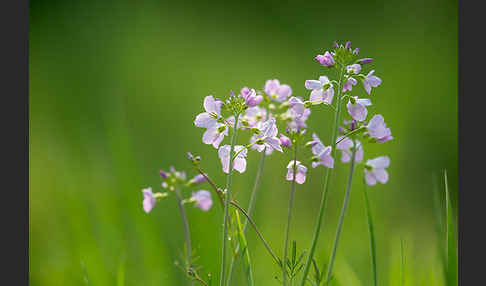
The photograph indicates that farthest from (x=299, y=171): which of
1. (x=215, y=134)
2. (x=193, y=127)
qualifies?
(x=193, y=127)

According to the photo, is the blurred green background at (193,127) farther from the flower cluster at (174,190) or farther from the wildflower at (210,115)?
the wildflower at (210,115)

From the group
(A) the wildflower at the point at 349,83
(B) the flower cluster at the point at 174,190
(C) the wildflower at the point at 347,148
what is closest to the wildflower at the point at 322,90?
(A) the wildflower at the point at 349,83

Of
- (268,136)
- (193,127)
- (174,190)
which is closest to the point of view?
(268,136)

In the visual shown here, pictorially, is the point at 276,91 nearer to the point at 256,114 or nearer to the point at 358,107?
the point at 256,114

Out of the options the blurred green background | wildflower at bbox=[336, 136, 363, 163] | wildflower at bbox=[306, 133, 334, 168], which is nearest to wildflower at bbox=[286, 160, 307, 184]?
wildflower at bbox=[306, 133, 334, 168]

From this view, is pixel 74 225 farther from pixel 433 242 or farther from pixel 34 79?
pixel 34 79

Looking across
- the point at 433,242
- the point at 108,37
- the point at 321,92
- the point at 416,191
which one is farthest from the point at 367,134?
the point at 108,37
